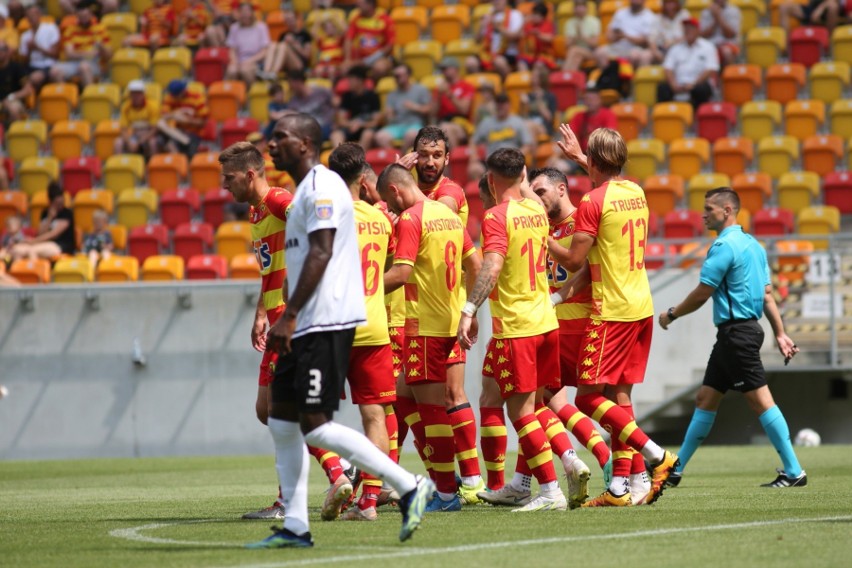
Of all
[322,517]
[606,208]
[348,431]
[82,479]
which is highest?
[606,208]

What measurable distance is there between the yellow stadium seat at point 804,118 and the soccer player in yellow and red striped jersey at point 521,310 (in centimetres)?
1192

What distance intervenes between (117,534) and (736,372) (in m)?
4.97

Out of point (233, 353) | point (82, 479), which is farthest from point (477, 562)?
point (233, 353)

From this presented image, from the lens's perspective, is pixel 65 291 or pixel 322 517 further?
pixel 65 291

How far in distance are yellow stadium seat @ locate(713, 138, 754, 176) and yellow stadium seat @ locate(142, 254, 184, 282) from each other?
306 inches

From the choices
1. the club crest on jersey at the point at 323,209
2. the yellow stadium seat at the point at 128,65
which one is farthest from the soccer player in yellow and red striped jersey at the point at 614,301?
the yellow stadium seat at the point at 128,65

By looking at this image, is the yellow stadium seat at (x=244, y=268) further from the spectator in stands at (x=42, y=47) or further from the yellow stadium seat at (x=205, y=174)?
the spectator in stands at (x=42, y=47)

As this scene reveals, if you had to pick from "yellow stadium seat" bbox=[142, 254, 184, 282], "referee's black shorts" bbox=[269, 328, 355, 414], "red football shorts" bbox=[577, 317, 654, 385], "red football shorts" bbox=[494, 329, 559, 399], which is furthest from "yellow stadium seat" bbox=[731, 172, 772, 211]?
"referee's black shorts" bbox=[269, 328, 355, 414]

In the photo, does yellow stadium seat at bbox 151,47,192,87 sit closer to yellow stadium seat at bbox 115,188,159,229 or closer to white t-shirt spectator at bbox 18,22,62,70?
white t-shirt spectator at bbox 18,22,62,70

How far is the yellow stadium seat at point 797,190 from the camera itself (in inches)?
720

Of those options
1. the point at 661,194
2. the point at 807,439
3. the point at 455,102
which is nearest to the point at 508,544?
the point at 807,439

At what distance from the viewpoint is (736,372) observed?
1032 centimetres

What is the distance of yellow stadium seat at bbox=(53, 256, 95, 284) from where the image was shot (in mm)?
18859

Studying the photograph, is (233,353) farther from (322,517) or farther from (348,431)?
(348,431)
